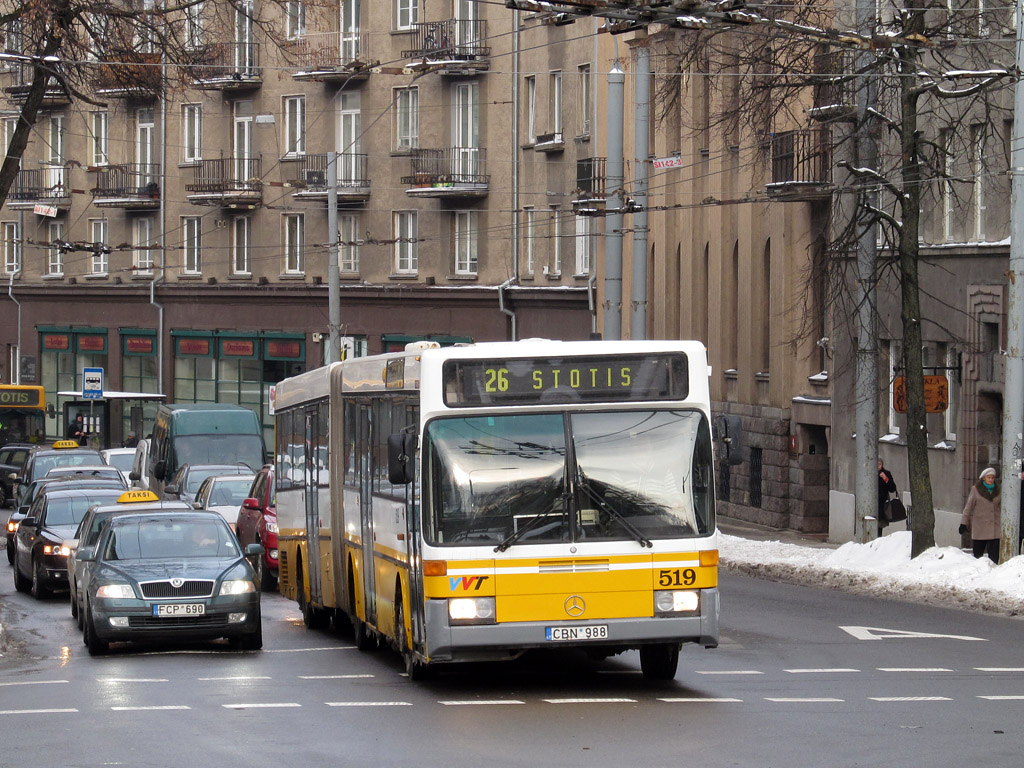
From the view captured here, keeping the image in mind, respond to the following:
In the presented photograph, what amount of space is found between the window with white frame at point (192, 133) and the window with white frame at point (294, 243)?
472 centimetres

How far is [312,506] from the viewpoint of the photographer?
63.7 feet

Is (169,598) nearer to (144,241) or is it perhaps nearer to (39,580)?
(39,580)

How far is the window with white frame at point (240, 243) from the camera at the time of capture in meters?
58.2

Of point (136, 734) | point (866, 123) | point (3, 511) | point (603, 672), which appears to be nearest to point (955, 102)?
point (866, 123)

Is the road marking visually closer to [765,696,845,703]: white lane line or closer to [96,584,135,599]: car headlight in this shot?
[765,696,845,703]: white lane line

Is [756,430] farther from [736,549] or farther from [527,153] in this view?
[527,153]

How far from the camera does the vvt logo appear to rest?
12891mm

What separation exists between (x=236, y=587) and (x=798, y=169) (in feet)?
66.5

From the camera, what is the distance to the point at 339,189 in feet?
175

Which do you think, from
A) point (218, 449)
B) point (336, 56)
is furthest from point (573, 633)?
point (336, 56)

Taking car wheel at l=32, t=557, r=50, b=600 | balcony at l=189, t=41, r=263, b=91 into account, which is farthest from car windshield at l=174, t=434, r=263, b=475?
balcony at l=189, t=41, r=263, b=91

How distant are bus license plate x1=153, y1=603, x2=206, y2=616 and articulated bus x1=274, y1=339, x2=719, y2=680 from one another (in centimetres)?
441

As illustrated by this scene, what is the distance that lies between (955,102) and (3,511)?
28.6 m

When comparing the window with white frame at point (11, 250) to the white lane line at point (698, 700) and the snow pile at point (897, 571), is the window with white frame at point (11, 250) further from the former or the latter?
the white lane line at point (698, 700)
